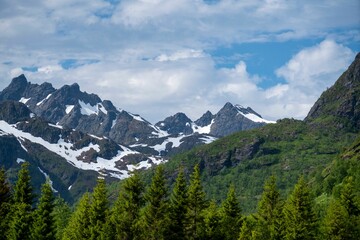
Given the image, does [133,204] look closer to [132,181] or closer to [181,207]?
[132,181]

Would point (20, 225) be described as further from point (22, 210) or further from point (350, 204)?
point (350, 204)

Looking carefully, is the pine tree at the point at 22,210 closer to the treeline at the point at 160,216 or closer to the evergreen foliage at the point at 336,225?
the treeline at the point at 160,216

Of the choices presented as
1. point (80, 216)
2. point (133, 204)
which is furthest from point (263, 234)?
point (80, 216)

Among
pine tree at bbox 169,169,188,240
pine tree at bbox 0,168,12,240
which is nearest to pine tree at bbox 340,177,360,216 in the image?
pine tree at bbox 169,169,188,240

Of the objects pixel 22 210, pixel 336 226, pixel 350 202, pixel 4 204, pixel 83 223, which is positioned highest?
pixel 350 202

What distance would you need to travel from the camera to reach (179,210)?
70375 mm

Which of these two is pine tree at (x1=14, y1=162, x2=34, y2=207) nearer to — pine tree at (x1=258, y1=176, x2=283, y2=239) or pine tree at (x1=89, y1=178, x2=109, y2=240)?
pine tree at (x1=89, y1=178, x2=109, y2=240)

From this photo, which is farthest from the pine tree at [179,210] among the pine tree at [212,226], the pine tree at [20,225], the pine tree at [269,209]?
the pine tree at [20,225]

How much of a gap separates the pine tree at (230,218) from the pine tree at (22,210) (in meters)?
29.2

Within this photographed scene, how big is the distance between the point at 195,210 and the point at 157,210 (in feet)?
19.6

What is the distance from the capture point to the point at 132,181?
67938 mm

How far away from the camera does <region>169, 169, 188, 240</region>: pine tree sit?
6962 cm

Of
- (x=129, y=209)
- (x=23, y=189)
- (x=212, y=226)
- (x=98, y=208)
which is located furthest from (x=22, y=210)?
(x=212, y=226)

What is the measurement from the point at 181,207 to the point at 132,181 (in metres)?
8.52
